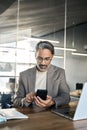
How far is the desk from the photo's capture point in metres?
1.32

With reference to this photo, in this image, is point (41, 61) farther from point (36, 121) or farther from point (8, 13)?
point (8, 13)

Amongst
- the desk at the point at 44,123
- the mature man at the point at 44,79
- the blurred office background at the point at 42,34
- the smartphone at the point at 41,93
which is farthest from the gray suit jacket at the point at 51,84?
the blurred office background at the point at 42,34

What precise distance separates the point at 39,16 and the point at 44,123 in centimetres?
463

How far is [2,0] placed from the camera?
4969mm

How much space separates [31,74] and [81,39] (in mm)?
4559

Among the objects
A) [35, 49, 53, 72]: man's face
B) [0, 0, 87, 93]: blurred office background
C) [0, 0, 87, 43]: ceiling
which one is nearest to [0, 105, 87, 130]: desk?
[35, 49, 53, 72]: man's face

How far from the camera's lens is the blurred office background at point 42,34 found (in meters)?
5.29

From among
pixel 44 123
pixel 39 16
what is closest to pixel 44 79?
pixel 44 123

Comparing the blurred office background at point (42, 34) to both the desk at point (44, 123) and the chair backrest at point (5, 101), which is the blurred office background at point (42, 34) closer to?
the chair backrest at point (5, 101)

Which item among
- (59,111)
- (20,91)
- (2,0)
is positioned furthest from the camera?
(2,0)

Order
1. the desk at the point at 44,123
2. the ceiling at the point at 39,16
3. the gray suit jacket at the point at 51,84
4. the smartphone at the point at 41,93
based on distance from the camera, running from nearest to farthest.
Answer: the desk at the point at 44,123
the smartphone at the point at 41,93
the gray suit jacket at the point at 51,84
the ceiling at the point at 39,16

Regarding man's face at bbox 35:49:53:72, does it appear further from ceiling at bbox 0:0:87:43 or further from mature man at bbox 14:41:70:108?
ceiling at bbox 0:0:87:43

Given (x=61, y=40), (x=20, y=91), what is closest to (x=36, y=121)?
(x=20, y=91)

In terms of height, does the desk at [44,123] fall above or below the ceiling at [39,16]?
below
